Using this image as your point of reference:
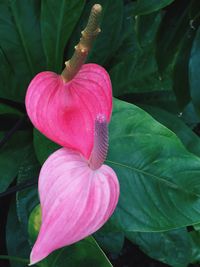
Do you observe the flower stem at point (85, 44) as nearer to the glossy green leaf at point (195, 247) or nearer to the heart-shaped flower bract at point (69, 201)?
the heart-shaped flower bract at point (69, 201)

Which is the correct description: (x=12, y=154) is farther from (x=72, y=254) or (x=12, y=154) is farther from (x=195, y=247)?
(x=195, y=247)

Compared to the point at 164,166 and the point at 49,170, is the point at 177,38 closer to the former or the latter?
the point at 164,166

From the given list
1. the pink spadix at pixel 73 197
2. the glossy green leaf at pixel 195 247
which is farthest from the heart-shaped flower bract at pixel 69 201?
the glossy green leaf at pixel 195 247

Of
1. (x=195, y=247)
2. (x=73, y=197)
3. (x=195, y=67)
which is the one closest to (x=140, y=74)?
(x=195, y=67)

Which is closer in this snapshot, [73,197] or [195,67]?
[73,197]

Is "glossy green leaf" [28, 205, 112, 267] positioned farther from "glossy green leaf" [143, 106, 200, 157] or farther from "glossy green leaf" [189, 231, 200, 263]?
"glossy green leaf" [189, 231, 200, 263]

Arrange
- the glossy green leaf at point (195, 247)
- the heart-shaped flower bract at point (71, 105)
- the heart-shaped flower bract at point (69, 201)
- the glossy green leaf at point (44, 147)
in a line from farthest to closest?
the glossy green leaf at point (195, 247)
the glossy green leaf at point (44, 147)
the heart-shaped flower bract at point (71, 105)
the heart-shaped flower bract at point (69, 201)
